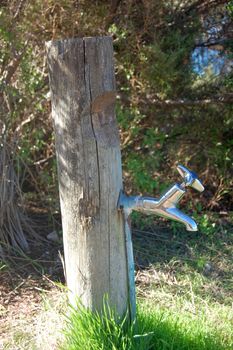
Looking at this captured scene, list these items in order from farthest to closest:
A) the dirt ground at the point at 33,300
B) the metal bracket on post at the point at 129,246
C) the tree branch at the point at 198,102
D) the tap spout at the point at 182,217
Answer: the tree branch at the point at 198,102
the dirt ground at the point at 33,300
the metal bracket on post at the point at 129,246
the tap spout at the point at 182,217

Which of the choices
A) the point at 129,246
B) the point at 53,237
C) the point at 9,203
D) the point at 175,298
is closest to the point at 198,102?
the point at 53,237

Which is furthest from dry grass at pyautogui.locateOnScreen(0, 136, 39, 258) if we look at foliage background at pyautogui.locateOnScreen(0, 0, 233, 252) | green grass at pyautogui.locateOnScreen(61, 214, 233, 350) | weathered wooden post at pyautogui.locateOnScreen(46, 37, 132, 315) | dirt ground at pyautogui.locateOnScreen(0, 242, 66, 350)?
weathered wooden post at pyautogui.locateOnScreen(46, 37, 132, 315)

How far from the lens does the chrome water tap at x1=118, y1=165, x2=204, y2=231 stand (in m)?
2.26

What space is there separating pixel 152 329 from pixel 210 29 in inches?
135

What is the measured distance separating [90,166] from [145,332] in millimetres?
812

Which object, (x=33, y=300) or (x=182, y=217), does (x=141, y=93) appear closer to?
(x=33, y=300)

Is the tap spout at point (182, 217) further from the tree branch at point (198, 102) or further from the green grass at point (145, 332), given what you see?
the tree branch at point (198, 102)

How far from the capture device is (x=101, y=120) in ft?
7.70

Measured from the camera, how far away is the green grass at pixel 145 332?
2.40m

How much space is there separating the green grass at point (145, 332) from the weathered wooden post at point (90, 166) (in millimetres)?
85

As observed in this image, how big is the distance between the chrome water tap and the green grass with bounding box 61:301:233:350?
496 millimetres

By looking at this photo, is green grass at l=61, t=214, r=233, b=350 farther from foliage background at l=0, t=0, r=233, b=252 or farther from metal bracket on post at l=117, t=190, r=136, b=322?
foliage background at l=0, t=0, r=233, b=252

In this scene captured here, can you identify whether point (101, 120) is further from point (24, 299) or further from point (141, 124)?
point (141, 124)

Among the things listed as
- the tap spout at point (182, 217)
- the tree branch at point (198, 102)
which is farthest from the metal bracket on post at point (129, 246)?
the tree branch at point (198, 102)
